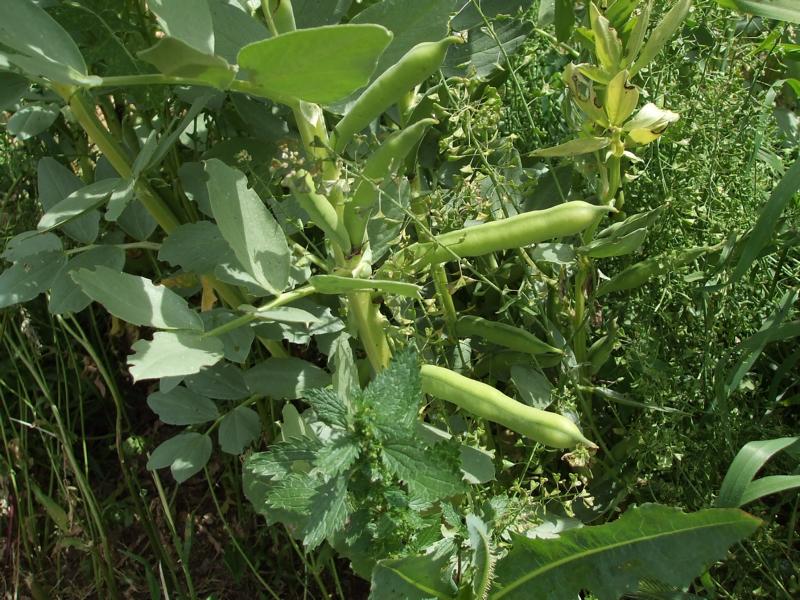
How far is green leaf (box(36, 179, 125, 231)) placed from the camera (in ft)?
3.76

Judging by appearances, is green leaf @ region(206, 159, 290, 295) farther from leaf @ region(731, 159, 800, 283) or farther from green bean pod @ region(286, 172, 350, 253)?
leaf @ region(731, 159, 800, 283)

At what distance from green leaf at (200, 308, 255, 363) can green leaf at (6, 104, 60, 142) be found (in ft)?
1.29

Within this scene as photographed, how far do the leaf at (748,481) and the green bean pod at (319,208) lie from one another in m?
0.56

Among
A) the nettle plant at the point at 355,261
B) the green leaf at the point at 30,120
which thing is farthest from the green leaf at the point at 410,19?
the green leaf at the point at 30,120

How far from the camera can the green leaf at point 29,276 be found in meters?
1.24

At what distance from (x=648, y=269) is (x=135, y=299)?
27.4 inches

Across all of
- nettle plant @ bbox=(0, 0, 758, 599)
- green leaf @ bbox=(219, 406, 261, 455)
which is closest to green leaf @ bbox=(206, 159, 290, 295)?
nettle plant @ bbox=(0, 0, 758, 599)

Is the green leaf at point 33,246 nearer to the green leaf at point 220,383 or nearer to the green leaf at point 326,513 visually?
the green leaf at point 220,383

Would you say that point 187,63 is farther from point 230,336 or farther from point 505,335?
point 505,335

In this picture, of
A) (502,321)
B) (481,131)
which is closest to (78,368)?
(502,321)

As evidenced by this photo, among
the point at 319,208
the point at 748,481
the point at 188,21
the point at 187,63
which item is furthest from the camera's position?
the point at 748,481

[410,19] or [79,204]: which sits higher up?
[410,19]

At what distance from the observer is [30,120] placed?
4.32 ft

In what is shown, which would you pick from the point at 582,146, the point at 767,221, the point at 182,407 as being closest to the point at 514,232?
the point at 582,146
